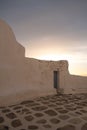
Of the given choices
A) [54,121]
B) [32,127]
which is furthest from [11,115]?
[54,121]

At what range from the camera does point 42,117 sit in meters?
8.32

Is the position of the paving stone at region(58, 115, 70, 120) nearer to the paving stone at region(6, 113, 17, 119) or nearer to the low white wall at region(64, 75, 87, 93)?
the paving stone at region(6, 113, 17, 119)

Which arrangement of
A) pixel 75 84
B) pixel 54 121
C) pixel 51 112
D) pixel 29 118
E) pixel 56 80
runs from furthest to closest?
pixel 75 84 < pixel 56 80 < pixel 51 112 < pixel 29 118 < pixel 54 121

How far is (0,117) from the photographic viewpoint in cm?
796

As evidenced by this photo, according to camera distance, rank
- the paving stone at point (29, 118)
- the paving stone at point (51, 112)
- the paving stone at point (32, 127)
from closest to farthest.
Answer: the paving stone at point (32, 127) → the paving stone at point (29, 118) → the paving stone at point (51, 112)

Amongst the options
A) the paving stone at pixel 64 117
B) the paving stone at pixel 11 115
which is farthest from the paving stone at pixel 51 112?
the paving stone at pixel 11 115

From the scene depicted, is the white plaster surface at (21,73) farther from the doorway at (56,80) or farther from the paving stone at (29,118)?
the paving stone at (29,118)

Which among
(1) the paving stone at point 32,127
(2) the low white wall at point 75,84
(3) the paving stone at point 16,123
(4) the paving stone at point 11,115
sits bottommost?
(1) the paving stone at point 32,127

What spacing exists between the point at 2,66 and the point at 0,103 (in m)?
1.73

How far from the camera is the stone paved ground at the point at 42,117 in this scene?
754cm

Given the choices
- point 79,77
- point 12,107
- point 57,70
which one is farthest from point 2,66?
point 79,77

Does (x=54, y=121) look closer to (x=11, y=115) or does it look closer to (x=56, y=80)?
(x=11, y=115)

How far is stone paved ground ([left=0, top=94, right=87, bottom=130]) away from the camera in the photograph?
754cm

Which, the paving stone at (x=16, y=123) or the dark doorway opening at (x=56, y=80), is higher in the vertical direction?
the dark doorway opening at (x=56, y=80)
